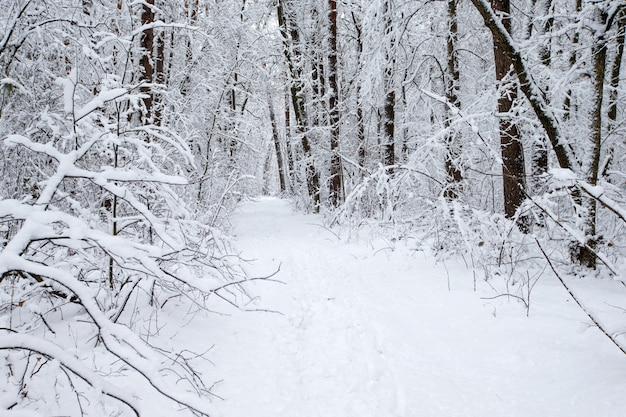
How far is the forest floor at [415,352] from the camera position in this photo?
2.61 m

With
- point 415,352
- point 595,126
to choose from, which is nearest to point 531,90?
point 595,126

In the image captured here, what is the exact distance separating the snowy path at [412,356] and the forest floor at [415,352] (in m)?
0.01

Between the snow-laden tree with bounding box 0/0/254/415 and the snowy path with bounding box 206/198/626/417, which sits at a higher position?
the snow-laden tree with bounding box 0/0/254/415

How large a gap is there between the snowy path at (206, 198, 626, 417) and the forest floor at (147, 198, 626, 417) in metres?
0.01

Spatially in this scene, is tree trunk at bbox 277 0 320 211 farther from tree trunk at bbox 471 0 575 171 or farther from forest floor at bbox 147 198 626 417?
tree trunk at bbox 471 0 575 171

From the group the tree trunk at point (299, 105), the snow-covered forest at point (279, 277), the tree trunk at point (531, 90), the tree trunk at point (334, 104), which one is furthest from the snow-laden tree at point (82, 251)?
the tree trunk at point (299, 105)

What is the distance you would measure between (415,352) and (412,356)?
84mm

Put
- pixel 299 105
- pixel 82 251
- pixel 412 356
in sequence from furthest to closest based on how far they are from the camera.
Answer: pixel 299 105, pixel 412 356, pixel 82 251

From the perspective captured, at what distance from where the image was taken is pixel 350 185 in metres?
12.8

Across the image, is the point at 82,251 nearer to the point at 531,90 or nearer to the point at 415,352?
the point at 415,352

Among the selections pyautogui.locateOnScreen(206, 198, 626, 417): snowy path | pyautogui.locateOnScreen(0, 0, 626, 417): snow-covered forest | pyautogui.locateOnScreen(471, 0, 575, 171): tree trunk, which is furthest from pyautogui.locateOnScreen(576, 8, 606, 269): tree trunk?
pyautogui.locateOnScreen(206, 198, 626, 417): snowy path

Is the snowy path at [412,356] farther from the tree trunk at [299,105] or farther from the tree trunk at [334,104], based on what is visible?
the tree trunk at [299,105]

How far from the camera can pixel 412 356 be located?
10.9 feet

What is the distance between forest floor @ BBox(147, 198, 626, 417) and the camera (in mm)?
2613
